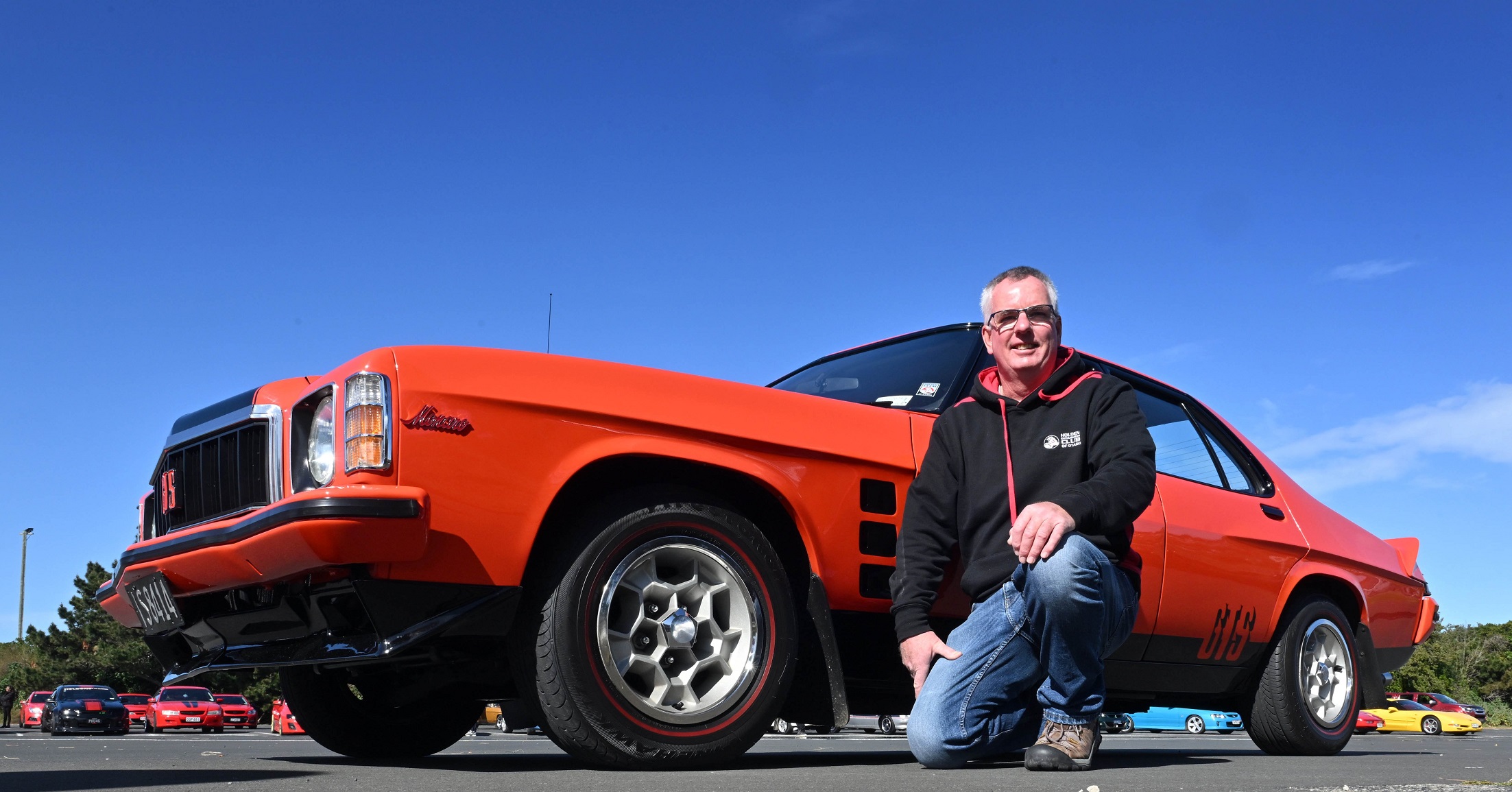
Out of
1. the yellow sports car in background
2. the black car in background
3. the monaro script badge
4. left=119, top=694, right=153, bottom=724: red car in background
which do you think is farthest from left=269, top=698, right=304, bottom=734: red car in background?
the yellow sports car in background

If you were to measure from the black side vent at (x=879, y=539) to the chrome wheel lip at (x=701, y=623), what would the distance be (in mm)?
466

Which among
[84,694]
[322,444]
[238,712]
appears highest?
[322,444]

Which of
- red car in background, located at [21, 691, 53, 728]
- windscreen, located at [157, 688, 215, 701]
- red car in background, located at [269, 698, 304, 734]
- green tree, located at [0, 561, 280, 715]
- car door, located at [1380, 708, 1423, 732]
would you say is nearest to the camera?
red car in background, located at [269, 698, 304, 734]

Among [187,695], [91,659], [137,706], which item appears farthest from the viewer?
[91,659]

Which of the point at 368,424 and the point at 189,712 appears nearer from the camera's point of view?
the point at 368,424

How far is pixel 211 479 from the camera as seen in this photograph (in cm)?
360

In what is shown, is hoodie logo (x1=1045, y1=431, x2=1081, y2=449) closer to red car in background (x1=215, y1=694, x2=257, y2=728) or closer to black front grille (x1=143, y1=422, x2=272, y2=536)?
black front grille (x1=143, y1=422, x2=272, y2=536)

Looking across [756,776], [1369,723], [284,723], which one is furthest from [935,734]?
[1369,723]

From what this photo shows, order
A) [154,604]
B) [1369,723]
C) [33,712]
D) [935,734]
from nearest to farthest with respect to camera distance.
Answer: [935,734] → [154,604] → [1369,723] → [33,712]

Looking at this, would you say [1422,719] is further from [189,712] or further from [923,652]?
[923,652]

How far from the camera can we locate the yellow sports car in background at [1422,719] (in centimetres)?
3434

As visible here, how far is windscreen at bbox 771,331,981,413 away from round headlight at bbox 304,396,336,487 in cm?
175

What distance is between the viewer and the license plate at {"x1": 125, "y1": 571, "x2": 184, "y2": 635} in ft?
11.4

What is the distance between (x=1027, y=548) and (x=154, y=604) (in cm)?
257
